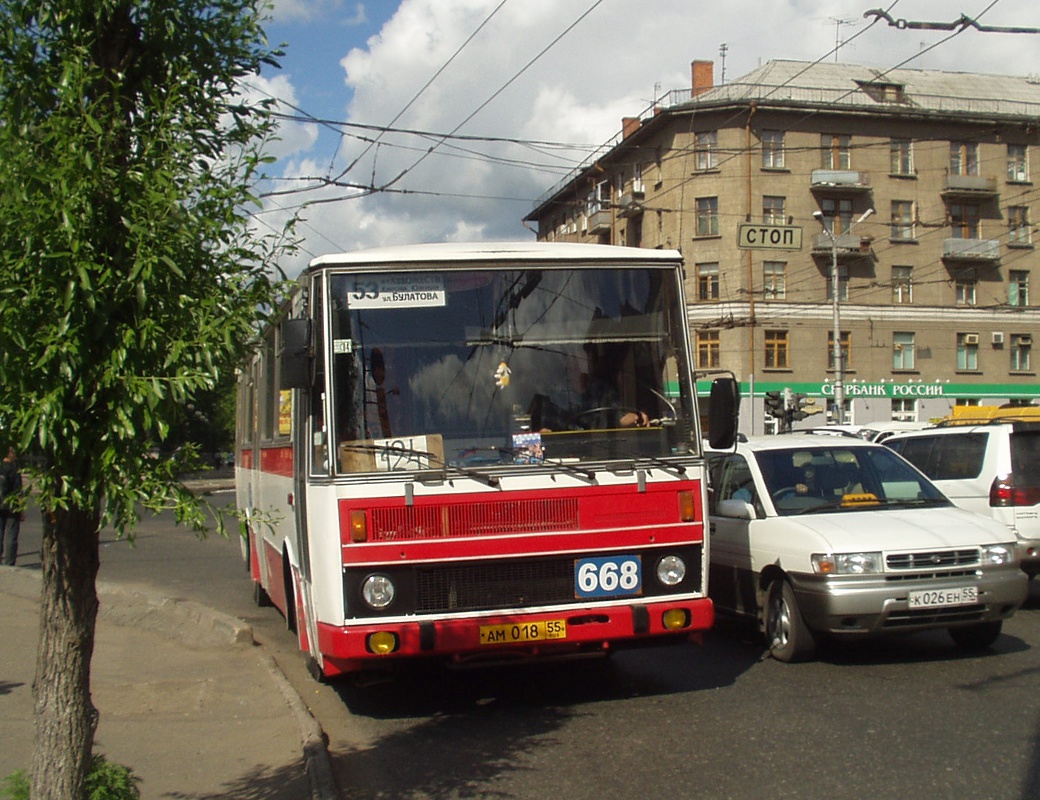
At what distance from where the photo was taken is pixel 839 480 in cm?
961

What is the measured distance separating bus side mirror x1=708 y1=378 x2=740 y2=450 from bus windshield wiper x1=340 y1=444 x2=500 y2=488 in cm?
149

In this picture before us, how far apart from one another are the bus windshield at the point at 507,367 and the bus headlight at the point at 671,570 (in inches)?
26.4

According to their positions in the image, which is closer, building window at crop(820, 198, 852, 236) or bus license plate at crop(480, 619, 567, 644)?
bus license plate at crop(480, 619, 567, 644)

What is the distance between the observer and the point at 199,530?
384 cm

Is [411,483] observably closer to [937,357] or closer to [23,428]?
[23,428]

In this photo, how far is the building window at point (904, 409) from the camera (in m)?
53.9

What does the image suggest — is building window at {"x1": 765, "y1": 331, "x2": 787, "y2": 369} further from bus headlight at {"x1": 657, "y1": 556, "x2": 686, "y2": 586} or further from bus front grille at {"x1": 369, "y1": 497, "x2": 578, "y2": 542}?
bus front grille at {"x1": 369, "y1": 497, "x2": 578, "y2": 542}

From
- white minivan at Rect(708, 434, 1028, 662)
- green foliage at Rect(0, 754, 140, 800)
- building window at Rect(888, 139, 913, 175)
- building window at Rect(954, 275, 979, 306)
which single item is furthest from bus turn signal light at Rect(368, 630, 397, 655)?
building window at Rect(954, 275, 979, 306)

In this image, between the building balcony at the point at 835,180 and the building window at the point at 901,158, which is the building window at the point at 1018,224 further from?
the building balcony at the point at 835,180

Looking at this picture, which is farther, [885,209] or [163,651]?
[885,209]

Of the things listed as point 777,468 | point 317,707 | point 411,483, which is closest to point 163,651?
point 317,707

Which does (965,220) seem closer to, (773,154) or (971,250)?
(971,250)

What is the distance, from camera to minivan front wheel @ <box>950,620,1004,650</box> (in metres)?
8.82

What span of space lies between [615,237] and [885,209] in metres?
13.2
